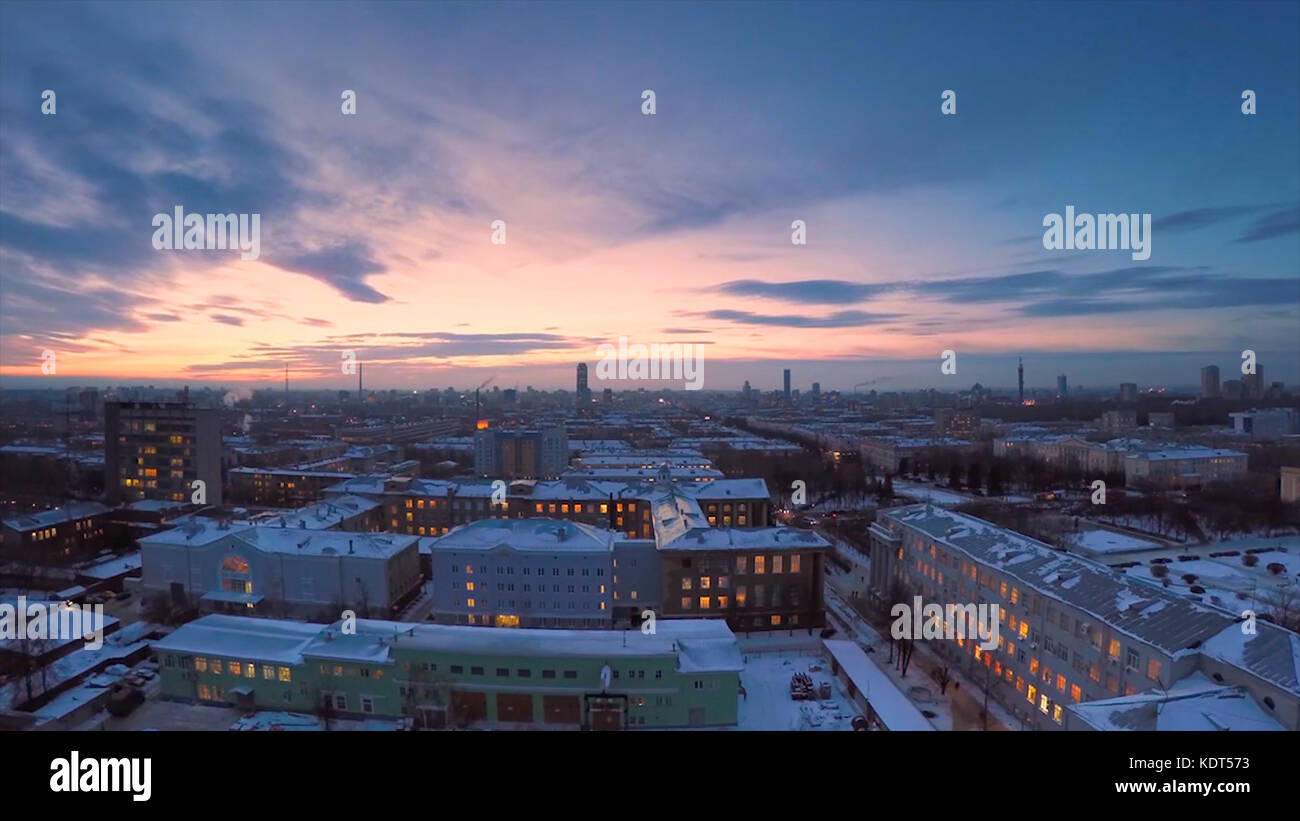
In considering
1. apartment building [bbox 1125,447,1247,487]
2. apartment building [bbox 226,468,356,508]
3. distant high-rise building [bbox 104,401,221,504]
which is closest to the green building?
distant high-rise building [bbox 104,401,221,504]

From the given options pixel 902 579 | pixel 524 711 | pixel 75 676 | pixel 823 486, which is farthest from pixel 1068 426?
pixel 75 676

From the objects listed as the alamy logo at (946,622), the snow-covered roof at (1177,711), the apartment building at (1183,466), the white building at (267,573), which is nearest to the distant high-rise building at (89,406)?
the white building at (267,573)

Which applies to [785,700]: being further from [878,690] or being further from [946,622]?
[946,622]

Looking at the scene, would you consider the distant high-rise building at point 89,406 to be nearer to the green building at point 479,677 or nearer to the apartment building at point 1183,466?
the green building at point 479,677

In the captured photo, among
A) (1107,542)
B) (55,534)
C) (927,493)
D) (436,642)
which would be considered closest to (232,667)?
(436,642)

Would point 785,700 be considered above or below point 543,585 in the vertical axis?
below
